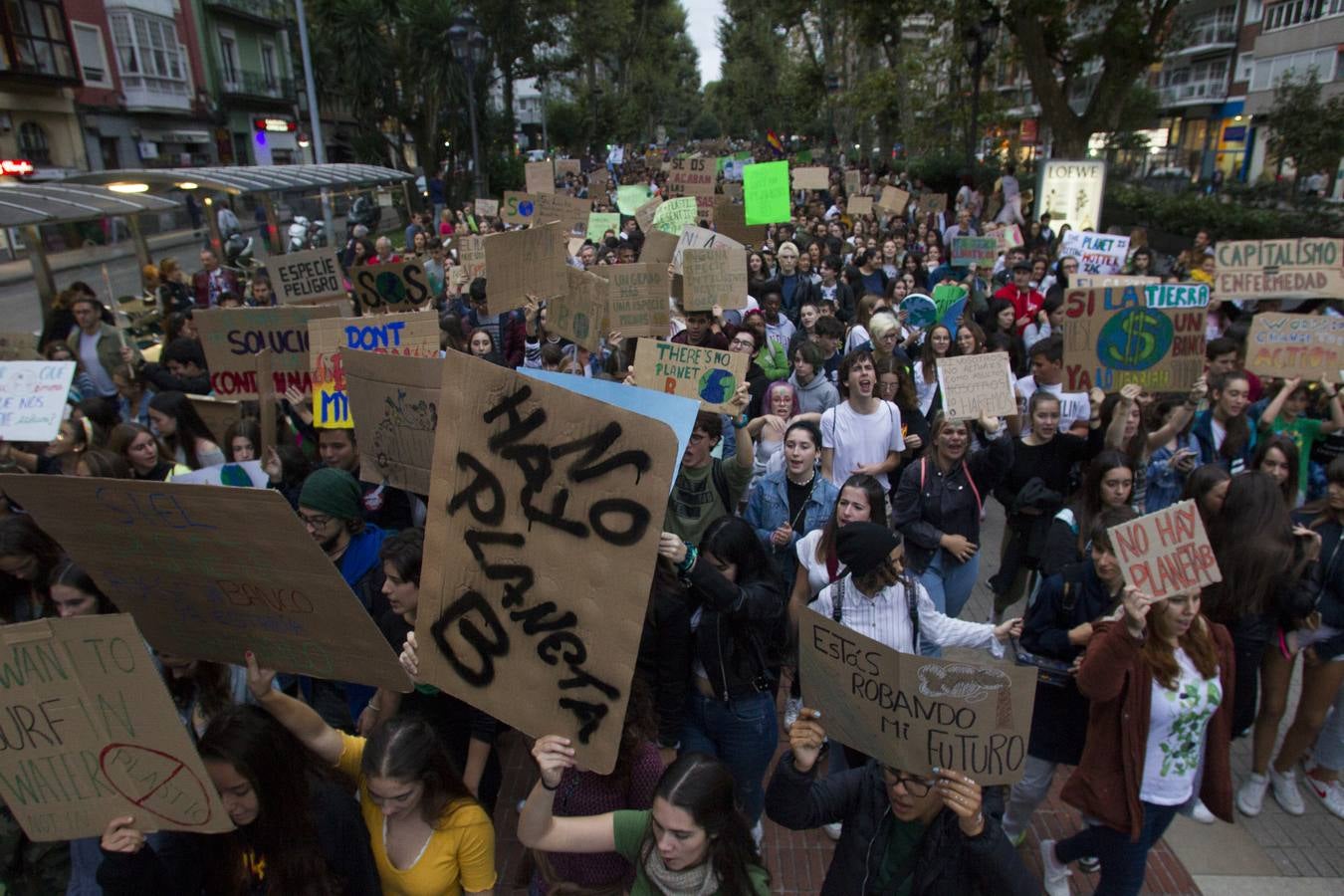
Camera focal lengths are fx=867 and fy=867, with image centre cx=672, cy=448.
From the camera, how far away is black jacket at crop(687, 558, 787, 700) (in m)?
3.27

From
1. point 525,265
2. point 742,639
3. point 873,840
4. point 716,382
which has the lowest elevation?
point 873,840

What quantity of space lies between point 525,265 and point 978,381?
4006 millimetres

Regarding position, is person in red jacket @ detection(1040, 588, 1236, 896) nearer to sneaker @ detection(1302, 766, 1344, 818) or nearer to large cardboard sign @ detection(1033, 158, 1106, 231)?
sneaker @ detection(1302, 766, 1344, 818)

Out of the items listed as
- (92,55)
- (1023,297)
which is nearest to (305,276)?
(1023,297)

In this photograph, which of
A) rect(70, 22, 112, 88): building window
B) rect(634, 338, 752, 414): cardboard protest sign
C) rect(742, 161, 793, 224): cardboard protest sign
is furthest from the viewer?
rect(70, 22, 112, 88): building window

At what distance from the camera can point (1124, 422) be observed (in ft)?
17.1

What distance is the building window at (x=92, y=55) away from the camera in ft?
113

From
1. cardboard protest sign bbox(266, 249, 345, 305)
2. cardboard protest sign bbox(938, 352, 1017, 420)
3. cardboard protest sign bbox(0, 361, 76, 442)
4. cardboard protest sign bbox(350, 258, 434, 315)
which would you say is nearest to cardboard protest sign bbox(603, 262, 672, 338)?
cardboard protest sign bbox(350, 258, 434, 315)

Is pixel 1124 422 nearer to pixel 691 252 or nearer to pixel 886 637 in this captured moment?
pixel 886 637

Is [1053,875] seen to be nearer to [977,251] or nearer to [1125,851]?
[1125,851]

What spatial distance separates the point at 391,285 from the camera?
8820 mm

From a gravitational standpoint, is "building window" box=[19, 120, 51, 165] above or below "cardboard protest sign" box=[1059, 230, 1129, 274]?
above

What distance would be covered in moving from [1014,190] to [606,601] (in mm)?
18423

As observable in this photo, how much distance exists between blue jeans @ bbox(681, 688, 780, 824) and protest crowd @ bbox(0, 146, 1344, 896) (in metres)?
0.02
